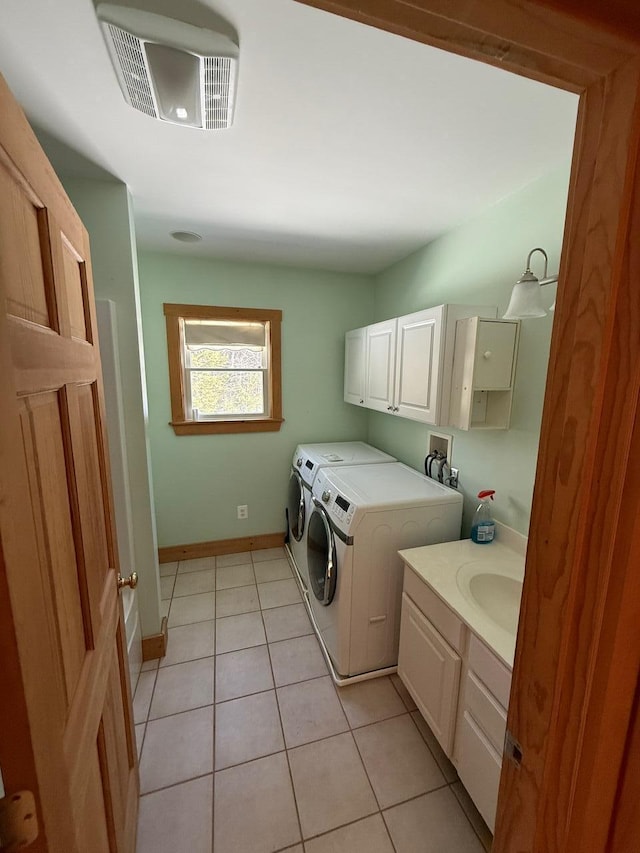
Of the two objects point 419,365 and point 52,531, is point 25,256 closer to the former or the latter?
point 52,531

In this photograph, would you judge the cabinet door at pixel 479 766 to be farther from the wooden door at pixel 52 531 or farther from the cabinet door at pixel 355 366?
the cabinet door at pixel 355 366

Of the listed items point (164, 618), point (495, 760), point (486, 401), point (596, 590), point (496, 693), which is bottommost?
point (164, 618)

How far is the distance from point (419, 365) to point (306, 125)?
3.78ft

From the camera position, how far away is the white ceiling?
856mm

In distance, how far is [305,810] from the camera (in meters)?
1.27

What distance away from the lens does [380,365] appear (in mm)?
2291

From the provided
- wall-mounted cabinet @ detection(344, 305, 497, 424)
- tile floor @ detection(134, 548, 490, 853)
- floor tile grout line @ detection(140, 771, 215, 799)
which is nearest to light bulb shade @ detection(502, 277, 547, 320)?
wall-mounted cabinet @ detection(344, 305, 497, 424)

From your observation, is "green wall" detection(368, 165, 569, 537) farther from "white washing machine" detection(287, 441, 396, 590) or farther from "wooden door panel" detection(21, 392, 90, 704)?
"wooden door panel" detection(21, 392, 90, 704)

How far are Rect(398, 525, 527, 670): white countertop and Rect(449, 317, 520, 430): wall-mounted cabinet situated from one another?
0.58 meters

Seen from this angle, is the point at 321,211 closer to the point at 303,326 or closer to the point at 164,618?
the point at 303,326

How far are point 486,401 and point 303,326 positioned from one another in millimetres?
1621

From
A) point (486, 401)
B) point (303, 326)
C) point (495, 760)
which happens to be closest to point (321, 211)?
point (303, 326)

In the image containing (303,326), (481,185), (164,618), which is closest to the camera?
(481,185)

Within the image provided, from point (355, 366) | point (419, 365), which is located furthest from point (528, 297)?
point (355, 366)
